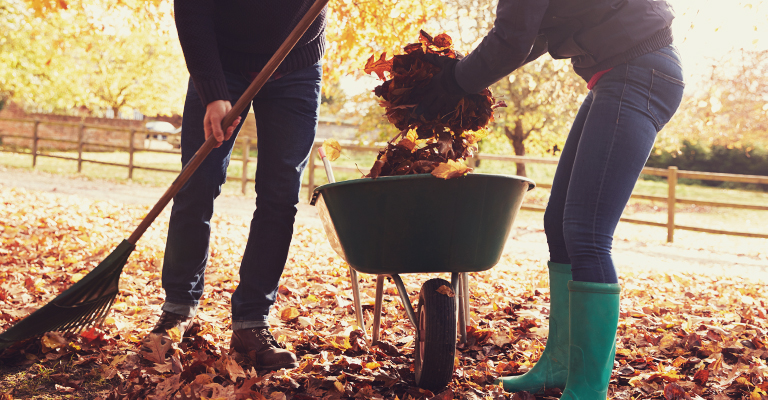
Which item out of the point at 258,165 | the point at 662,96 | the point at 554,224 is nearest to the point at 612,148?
the point at 662,96

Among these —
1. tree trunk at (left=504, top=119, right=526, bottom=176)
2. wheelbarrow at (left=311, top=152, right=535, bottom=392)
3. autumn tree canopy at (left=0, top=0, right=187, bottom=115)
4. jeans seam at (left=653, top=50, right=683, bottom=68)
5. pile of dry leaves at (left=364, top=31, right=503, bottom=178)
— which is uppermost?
autumn tree canopy at (left=0, top=0, right=187, bottom=115)

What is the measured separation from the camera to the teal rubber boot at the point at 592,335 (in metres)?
1.60

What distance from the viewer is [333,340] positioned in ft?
8.43

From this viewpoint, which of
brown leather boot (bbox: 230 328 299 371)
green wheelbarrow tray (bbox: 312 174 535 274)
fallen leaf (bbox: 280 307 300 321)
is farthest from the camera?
fallen leaf (bbox: 280 307 300 321)

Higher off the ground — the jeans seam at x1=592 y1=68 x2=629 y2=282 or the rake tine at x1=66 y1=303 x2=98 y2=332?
the jeans seam at x1=592 y1=68 x2=629 y2=282

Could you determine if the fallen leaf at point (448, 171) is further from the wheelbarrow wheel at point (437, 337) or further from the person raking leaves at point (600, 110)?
the wheelbarrow wheel at point (437, 337)

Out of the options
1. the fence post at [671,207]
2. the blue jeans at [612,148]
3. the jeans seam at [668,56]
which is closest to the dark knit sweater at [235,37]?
the blue jeans at [612,148]

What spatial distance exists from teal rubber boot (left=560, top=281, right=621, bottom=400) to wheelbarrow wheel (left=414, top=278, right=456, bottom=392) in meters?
0.40

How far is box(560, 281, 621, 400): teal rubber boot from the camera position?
1.60 metres

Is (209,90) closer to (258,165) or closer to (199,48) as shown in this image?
(199,48)

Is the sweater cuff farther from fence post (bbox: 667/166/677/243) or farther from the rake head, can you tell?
fence post (bbox: 667/166/677/243)

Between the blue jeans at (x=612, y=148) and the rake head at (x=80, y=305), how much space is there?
67.3 inches

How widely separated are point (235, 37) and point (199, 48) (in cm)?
19

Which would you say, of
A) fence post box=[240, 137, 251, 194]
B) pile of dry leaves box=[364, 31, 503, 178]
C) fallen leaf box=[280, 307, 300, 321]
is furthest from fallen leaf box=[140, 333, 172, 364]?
fence post box=[240, 137, 251, 194]
